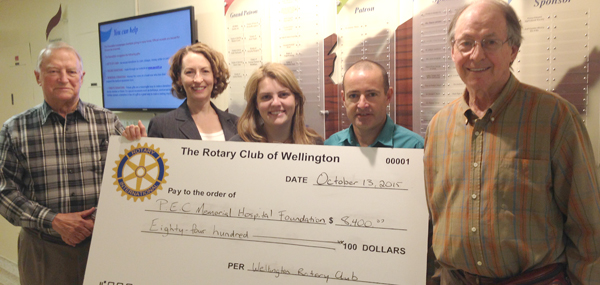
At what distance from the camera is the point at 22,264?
190cm

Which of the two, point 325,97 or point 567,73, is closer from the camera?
point 567,73

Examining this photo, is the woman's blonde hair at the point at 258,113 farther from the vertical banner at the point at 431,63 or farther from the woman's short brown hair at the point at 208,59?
the vertical banner at the point at 431,63

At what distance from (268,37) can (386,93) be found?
3.62ft

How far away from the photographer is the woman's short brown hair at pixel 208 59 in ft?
6.66

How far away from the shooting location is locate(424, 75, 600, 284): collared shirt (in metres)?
1.04

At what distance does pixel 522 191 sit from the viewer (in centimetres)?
108

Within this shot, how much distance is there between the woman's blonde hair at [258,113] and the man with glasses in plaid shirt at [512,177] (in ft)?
2.48

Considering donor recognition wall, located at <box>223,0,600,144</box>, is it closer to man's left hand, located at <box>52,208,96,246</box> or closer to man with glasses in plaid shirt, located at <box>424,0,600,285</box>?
man with glasses in plaid shirt, located at <box>424,0,600,285</box>

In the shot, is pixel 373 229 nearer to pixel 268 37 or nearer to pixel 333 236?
pixel 333 236

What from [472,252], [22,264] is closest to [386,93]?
[472,252]

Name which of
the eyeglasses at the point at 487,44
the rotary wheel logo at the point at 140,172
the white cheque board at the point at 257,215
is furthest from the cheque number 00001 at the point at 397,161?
the rotary wheel logo at the point at 140,172

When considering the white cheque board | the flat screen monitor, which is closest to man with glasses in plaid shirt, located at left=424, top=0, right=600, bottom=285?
the white cheque board

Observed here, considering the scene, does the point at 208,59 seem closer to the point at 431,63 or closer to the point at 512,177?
the point at 431,63

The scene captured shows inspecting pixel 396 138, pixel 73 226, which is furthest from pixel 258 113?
pixel 73 226
